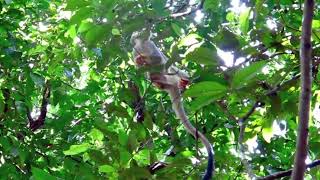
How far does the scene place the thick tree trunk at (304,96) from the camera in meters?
1.08

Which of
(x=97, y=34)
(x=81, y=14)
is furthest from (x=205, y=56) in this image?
(x=81, y=14)

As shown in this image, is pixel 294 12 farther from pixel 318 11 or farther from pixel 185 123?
pixel 185 123

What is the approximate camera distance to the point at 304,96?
1.08 m

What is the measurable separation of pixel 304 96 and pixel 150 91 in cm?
219

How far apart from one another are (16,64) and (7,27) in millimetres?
266

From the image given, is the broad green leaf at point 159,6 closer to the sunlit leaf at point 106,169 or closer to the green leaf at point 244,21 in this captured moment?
the green leaf at point 244,21

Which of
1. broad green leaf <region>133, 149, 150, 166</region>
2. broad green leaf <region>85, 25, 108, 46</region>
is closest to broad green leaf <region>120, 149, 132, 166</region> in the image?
broad green leaf <region>133, 149, 150, 166</region>

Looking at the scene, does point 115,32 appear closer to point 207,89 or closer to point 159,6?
point 159,6

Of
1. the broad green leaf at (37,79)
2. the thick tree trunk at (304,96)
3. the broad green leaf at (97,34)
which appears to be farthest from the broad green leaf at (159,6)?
the broad green leaf at (37,79)

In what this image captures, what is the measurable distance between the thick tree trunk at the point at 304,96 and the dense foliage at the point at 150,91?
22cm

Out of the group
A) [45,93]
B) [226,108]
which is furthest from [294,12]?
[45,93]

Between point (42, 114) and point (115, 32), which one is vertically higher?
point (115, 32)

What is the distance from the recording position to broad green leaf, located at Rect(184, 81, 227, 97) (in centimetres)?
135

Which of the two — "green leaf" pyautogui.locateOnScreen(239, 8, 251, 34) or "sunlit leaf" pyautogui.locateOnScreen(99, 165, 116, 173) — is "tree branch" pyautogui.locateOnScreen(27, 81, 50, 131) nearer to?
"sunlit leaf" pyautogui.locateOnScreen(99, 165, 116, 173)
